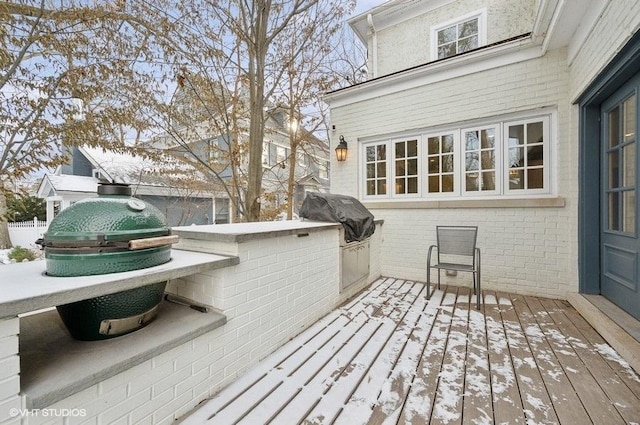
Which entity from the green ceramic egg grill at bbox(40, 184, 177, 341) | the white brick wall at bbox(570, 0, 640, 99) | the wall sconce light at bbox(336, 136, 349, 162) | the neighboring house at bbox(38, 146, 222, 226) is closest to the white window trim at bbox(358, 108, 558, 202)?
the wall sconce light at bbox(336, 136, 349, 162)

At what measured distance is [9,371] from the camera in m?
1.07

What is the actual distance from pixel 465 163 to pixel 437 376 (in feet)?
11.2

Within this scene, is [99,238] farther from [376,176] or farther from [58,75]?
[58,75]

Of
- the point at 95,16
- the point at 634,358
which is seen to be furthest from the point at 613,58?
the point at 95,16

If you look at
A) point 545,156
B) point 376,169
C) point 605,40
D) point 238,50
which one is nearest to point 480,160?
point 545,156

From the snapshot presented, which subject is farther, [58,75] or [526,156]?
[58,75]

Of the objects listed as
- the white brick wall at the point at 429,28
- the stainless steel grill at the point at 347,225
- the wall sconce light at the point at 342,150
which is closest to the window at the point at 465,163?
the wall sconce light at the point at 342,150

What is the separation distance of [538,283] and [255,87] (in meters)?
5.76

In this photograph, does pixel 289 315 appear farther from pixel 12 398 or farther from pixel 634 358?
pixel 634 358

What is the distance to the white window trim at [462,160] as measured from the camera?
3816 millimetres

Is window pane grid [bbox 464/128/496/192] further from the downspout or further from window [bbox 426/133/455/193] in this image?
the downspout

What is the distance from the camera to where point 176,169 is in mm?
8133

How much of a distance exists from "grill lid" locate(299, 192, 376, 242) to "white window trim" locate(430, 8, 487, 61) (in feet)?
14.1

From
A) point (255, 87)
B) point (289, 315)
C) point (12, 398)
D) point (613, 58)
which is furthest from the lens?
point (255, 87)
